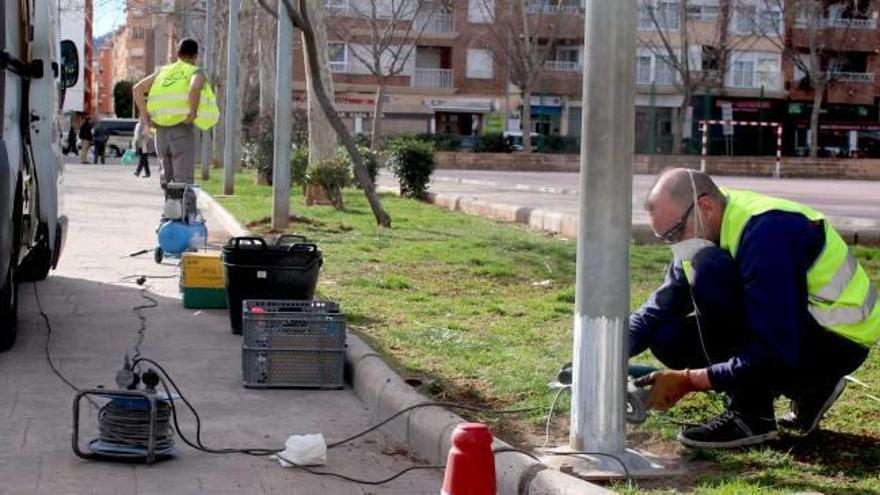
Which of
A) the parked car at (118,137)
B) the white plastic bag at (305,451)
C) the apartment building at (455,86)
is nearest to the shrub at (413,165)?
the white plastic bag at (305,451)

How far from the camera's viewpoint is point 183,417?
7023mm

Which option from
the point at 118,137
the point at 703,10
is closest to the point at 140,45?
the point at 118,137

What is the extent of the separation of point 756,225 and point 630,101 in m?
0.71

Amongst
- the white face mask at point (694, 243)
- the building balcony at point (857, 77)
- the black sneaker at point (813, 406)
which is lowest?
the black sneaker at point (813, 406)

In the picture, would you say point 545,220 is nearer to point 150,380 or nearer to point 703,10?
point 150,380

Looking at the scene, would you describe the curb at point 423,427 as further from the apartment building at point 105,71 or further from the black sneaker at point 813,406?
the apartment building at point 105,71

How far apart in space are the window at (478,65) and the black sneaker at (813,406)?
67.3 meters

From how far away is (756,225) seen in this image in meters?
5.78

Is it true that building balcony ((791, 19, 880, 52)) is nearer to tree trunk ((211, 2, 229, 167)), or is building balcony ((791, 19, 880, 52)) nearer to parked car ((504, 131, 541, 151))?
parked car ((504, 131, 541, 151))

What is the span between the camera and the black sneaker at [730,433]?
5.98 meters

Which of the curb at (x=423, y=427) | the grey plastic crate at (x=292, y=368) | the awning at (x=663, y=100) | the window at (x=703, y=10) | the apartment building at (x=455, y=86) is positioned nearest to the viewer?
the curb at (x=423, y=427)

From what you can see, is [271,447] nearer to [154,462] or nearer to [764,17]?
[154,462]

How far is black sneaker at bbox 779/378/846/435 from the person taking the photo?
6.05 metres

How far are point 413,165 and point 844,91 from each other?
1958 inches
